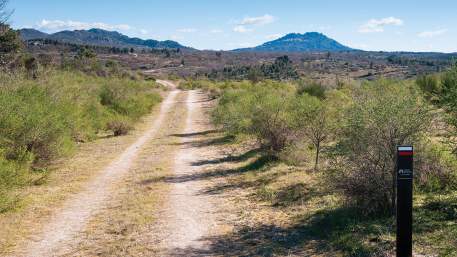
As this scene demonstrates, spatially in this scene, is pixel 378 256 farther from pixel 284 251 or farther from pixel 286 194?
pixel 286 194

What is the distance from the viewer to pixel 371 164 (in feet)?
30.6

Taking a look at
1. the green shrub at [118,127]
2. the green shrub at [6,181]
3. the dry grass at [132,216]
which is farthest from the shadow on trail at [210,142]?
the green shrub at [6,181]

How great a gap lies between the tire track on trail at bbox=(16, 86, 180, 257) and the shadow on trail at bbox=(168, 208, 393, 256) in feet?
7.61

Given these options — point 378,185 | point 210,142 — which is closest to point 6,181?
point 378,185

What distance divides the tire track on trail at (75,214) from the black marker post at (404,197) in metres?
5.68

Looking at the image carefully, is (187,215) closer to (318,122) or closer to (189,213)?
(189,213)

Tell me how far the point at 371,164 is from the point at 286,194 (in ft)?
11.1

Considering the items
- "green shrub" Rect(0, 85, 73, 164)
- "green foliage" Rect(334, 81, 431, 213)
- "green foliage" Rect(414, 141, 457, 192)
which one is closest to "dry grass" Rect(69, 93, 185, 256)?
"green shrub" Rect(0, 85, 73, 164)

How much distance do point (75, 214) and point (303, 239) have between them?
5.32 metres

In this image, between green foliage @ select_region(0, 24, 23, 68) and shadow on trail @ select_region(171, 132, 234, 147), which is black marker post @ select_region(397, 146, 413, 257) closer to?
shadow on trail @ select_region(171, 132, 234, 147)

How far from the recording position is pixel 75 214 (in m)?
11.4

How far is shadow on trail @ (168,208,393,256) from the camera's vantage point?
8333mm

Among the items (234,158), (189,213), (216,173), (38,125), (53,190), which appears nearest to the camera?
(189,213)

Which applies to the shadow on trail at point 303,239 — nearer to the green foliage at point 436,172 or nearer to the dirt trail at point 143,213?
the dirt trail at point 143,213
